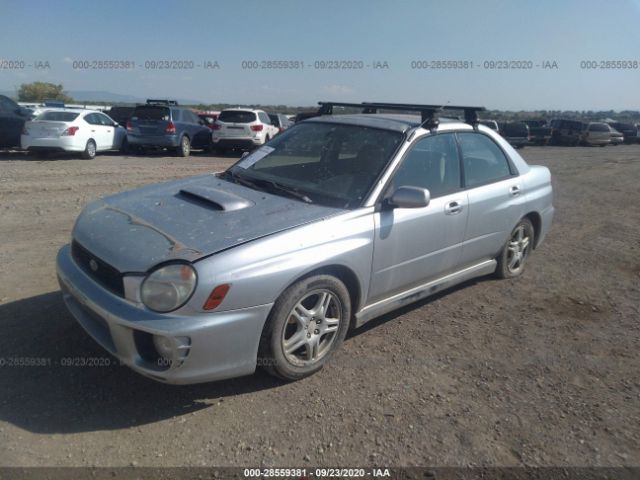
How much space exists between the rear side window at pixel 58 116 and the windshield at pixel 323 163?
10.8 m

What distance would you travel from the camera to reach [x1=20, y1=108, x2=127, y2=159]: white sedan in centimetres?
1283

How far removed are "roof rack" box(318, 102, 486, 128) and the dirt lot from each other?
164 centimetres

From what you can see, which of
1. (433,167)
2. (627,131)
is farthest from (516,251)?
(627,131)

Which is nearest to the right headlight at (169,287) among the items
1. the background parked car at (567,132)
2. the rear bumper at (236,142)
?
the rear bumper at (236,142)

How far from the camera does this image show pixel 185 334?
2604mm

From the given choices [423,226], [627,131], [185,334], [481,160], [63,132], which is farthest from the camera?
[627,131]

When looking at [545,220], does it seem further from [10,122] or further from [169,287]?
[10,122]

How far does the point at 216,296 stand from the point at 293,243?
57 centimetres

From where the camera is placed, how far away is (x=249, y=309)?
9.19 ft

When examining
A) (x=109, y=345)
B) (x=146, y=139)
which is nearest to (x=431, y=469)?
(x=109, y=345)

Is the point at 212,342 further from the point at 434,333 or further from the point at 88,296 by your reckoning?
the point at 434,333

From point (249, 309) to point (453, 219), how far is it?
200 centimetres

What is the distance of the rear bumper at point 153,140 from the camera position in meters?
15.2

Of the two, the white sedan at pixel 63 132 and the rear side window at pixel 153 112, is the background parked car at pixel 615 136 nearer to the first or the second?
the rear side window at pixel 153 112
